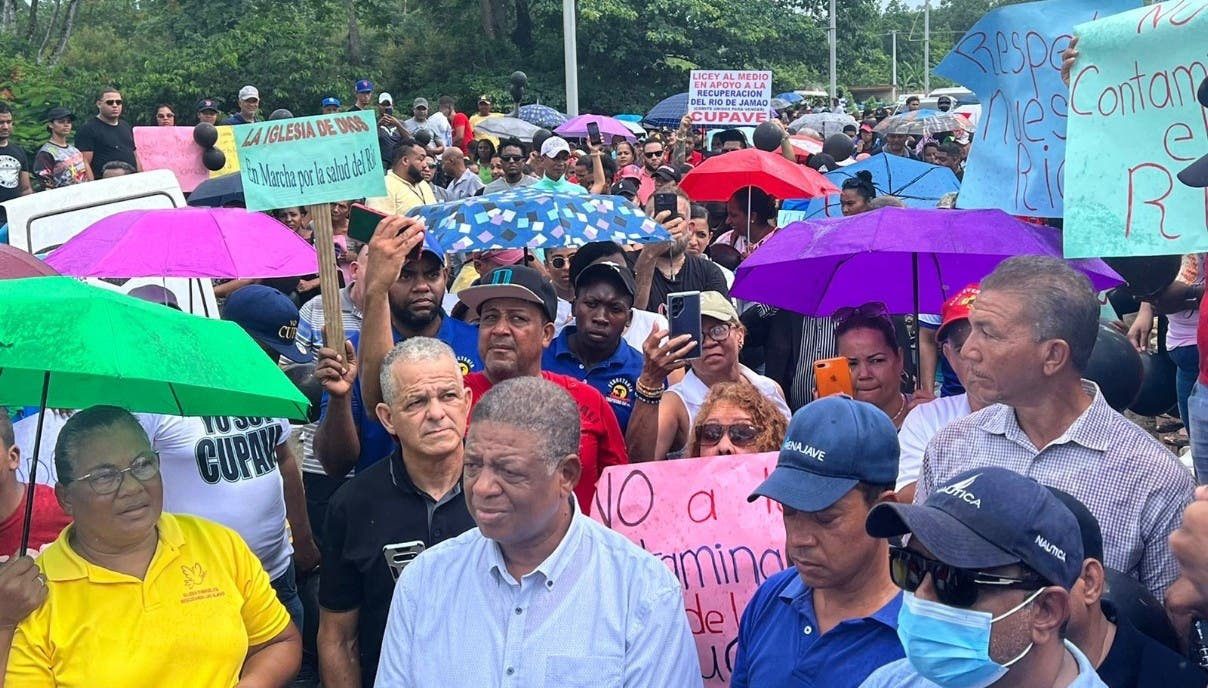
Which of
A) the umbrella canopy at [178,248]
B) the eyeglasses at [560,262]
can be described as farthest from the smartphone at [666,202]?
the umbrella canopy at [178,248]

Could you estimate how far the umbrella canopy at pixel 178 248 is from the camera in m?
5.26

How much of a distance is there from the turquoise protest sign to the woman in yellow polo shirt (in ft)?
4.26

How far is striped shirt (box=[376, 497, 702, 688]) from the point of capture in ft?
10.0

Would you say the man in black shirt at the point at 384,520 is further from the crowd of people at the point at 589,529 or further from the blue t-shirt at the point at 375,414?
the blue t-shirt at the point at 375,414

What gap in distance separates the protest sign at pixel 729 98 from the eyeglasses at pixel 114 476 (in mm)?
10519

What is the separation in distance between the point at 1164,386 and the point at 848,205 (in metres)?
2.33

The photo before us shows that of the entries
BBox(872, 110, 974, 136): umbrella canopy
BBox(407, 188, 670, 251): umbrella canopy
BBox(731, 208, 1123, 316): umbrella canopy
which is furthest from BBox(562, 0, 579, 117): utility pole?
BBox(731, 208, 1123, 316): umbrella canopy

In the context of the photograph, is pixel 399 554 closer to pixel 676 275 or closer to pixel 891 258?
pixel 891 258

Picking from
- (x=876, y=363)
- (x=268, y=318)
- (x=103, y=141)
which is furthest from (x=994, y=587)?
(x=103, y=141)

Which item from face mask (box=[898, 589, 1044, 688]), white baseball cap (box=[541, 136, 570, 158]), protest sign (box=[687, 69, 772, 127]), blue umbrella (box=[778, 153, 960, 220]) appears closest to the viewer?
face mask (box=[898, 589, 1044, 688])

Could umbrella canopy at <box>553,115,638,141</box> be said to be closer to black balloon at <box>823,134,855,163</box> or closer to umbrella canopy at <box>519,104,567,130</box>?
umbrella canopy at <box>519,104,567,130</box>

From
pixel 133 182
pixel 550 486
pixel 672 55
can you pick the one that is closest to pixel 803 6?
pixel 672 55

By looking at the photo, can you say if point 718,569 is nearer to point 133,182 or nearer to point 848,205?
point 133,182

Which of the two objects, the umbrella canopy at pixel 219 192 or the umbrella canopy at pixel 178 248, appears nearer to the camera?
the umbrella canopy at pixel 178 248
